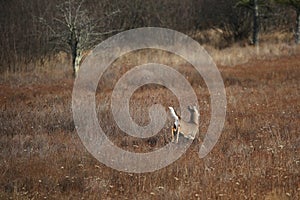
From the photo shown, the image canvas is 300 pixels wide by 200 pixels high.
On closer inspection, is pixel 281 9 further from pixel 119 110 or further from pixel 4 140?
pixel 4 140

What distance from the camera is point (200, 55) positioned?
1895 cm

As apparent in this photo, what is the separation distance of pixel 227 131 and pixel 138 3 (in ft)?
61.2

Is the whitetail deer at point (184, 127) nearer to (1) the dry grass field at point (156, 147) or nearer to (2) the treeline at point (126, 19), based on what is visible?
(1) the dry grass field at point (156, 147)

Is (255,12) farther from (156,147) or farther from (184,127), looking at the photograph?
(156,147)

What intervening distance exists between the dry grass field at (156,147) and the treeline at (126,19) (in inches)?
310

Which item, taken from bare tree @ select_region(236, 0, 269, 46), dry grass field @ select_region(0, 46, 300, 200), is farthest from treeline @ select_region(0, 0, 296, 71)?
dry grass field @ select_region(0, 46, 300, 200)

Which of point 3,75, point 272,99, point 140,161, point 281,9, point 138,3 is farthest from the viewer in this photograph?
point 281,9

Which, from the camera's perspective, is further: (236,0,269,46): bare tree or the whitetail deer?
(236,0,269,46): bare tree

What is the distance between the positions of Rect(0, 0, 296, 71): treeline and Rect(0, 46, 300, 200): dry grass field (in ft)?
25.9

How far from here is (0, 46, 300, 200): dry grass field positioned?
4953 mm

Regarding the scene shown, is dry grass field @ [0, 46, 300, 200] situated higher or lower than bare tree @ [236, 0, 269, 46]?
higher

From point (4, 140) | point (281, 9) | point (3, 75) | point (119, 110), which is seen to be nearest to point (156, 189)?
point (4, 140)

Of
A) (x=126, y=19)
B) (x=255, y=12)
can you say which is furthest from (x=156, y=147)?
(x=126, y=19)

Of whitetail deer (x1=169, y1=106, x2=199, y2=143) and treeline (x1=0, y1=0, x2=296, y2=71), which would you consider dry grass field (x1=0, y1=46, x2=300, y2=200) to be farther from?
treeline (x1=0, y1=0, x2=296, y2=71)
